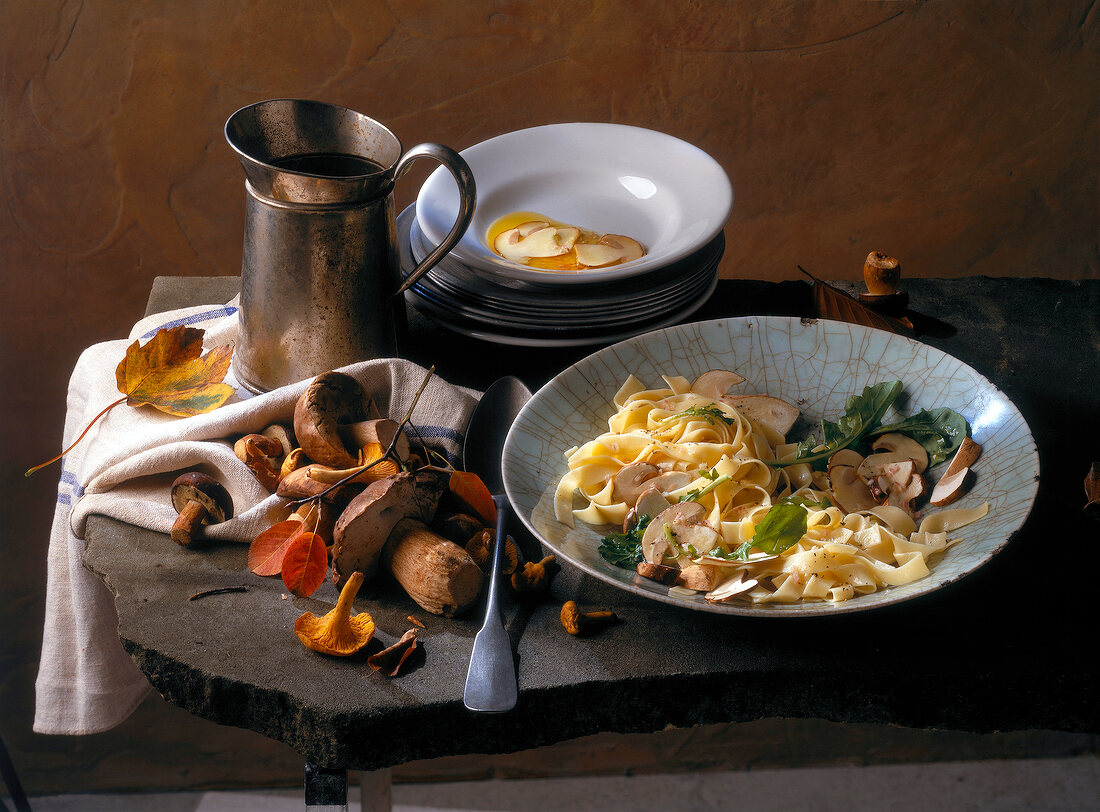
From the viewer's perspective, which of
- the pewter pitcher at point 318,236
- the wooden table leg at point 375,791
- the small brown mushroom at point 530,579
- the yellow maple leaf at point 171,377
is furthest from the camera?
the wooden table leg at point 375,791

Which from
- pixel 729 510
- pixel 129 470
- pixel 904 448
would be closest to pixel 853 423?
pixel 904 448

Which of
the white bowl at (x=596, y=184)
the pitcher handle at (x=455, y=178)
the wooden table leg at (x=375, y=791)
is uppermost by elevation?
the pitcher handle at (x=455, y=178)

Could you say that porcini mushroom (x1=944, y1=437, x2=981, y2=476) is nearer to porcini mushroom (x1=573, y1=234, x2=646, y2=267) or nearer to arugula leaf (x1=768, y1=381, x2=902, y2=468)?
arugula leaf (x1=768, y1=381, x2=902, y2=468)

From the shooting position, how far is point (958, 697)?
33.4 inches

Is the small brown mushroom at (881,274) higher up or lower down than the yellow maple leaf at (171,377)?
higher up

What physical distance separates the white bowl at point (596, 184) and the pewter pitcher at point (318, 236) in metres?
0.19

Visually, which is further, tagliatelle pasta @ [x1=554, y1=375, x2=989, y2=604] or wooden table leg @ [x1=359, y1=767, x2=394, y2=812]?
wooden table leg @ [x1=359, y1=767, x2=394, y2=812]

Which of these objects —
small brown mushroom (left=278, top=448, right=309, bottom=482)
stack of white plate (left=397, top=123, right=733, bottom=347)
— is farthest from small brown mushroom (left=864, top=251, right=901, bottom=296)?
small brown mushroom (left=278, top=448, right=309, bottom=482)

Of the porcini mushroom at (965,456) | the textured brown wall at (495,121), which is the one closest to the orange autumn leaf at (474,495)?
the porcini mushroom at (965,456)

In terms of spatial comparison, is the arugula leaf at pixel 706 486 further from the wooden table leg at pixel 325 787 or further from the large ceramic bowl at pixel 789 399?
the wooden table leg at pixel 325 787

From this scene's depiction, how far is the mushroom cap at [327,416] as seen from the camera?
0.97 m

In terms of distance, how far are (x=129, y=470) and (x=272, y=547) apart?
0.64 ft

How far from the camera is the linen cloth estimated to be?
3.25 feet

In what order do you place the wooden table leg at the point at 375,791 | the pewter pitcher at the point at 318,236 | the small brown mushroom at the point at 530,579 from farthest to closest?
1. the wooden table leg at the point at 375,791
2. the pewter pitcher at the point at 318,236
3. the small brown mushroom at the point at 530,579
